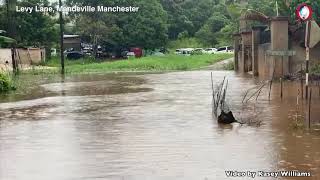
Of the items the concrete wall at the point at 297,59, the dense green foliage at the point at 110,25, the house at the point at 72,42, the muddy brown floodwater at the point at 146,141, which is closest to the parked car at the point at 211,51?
the dense green foliage at the point at 110,25

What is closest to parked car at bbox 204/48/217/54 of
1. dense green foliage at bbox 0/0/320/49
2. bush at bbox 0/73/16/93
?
dense green foliage at bbox 0/0/320/49

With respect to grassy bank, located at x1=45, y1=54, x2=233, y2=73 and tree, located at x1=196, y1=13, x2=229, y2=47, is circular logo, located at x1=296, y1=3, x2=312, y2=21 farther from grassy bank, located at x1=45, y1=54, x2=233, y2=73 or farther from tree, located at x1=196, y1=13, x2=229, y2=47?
tree, located at x1=196, y1=13, x2=229, y2=47

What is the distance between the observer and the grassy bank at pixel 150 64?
45.1 meters

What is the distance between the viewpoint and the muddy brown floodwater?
8570mm

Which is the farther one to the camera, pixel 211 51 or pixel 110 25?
pixel 211 51

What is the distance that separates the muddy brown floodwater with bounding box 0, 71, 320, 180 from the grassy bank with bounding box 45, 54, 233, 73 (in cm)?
2633

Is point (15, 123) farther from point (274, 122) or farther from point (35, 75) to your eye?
point (35, 75)

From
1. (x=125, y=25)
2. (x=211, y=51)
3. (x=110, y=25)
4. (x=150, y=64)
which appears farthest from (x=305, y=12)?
(x=211, y=51)

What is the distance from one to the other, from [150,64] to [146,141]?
36.3 m

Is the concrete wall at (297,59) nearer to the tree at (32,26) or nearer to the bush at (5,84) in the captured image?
the bush at (5,84)

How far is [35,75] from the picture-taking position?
38.2m

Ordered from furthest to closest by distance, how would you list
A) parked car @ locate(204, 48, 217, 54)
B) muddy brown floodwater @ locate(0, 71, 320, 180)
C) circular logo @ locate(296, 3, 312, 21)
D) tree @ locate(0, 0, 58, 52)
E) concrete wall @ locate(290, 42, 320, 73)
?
parked car @ locate(204, 48, 217, 54) < tree @ locate(0, 0, 58, 52) < concrete wall @ locate(290, 42, 320, 73) < circular logo @ locate(296, 3, 312, 21) < muddy brown floodwater @ locate(0, 71, 320, 180)

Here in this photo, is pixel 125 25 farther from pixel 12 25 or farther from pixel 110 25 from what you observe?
pixel 12 25

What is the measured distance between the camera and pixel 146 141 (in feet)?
36.3
